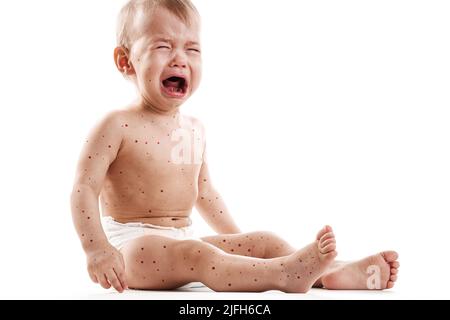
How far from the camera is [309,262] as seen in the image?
1.06m

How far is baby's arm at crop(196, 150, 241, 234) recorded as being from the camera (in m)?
1.39

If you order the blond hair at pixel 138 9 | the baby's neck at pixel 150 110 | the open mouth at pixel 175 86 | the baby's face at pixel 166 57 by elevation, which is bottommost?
the baby's neck at pixel 150 110

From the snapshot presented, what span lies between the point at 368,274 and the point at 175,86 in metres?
0.44

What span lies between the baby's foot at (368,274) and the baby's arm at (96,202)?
0.35 meters

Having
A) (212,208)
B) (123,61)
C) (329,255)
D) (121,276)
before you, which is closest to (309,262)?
(329,255)

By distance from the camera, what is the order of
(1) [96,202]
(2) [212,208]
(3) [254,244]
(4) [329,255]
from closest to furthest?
(4) [329,255], (1) [96,202], (3) [254,244], (2) [212,208]

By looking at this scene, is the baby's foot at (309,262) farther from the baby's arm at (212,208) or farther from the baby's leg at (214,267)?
the baby's arm at (212,208)

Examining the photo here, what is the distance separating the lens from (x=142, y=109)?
4.16ft

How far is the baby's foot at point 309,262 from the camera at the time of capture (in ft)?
3.45

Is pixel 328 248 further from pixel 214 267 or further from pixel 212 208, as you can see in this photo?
pixel 212 208

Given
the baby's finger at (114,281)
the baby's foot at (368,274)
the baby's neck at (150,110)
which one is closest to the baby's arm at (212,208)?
the baby's neck at (150,110)

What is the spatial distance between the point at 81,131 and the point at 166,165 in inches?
15.7
